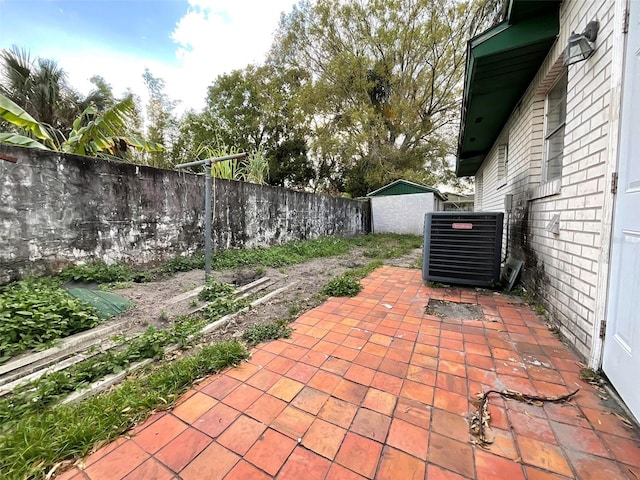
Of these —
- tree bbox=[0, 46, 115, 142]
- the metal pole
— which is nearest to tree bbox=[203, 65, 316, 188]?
tree bbox=[0, 46, 115, 142]

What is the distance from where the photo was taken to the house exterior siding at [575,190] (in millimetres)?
1821

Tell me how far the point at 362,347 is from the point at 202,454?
1.34 meters

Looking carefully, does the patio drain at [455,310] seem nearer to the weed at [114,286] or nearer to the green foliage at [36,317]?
the green foliage at [36,317]

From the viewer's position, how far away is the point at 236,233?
5.63 meters

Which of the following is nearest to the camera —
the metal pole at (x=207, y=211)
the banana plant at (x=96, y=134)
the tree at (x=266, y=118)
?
the metal pole at (x=207, y=211)

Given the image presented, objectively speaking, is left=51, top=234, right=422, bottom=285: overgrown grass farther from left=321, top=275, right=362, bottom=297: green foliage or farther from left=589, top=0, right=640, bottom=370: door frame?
left=589, top=0, right=640, bottom=370: door frame

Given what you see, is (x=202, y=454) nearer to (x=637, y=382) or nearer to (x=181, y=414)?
(x=181, y=414)

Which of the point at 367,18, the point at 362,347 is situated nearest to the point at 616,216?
the point at 362,347

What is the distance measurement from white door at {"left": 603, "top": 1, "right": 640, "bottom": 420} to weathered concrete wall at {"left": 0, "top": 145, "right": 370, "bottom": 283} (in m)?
5.24

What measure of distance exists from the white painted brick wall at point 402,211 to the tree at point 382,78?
2464mm

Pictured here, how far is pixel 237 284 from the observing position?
384cm

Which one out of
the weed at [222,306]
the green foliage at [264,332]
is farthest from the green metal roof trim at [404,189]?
the green foliage at [264,332]

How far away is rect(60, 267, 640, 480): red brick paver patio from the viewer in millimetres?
1137

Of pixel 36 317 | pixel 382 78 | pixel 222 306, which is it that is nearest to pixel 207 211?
pixel 222 306
